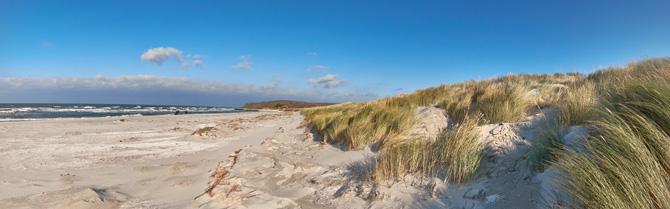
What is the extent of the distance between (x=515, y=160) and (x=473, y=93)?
5.36 m

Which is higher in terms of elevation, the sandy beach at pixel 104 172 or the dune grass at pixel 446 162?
the dune grass at pixel 446 162

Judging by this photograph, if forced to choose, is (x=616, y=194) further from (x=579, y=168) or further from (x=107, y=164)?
(x=107, y=164)

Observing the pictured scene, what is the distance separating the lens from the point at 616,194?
1873 mm

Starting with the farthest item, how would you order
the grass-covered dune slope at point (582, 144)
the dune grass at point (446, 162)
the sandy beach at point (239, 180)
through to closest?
1. the dune grass at point (446, 162)
2. the sandy beach at point (239, 180)
3. the grass-covered dune slope at point (582, 144)

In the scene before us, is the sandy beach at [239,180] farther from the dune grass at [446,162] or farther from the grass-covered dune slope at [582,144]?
the grass-covered dune slope at [582,144]

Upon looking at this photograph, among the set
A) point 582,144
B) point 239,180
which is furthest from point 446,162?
point 239,180

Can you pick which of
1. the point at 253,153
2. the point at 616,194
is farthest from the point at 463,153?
the point at 253,153

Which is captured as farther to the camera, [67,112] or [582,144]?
[67,112]

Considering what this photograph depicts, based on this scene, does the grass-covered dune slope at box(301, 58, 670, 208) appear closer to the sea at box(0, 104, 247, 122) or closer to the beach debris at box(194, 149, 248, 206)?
the beach debris at box(194, 149, 248, 206)

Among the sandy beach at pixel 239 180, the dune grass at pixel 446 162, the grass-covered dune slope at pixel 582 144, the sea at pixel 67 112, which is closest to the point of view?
the grass-covered dune slope at pixel 582 144

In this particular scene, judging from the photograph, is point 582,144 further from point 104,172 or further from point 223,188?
point 104,172

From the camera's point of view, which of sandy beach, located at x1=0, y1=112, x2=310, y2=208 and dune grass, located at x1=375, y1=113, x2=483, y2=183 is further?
dune grass, located at x1=375, y1=113, x2=483, y2=183

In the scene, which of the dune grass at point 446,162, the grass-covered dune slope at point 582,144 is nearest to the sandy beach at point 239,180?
the dune grass at point 446,162

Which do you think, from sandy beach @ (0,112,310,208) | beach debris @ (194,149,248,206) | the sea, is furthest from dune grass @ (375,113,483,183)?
the sea
